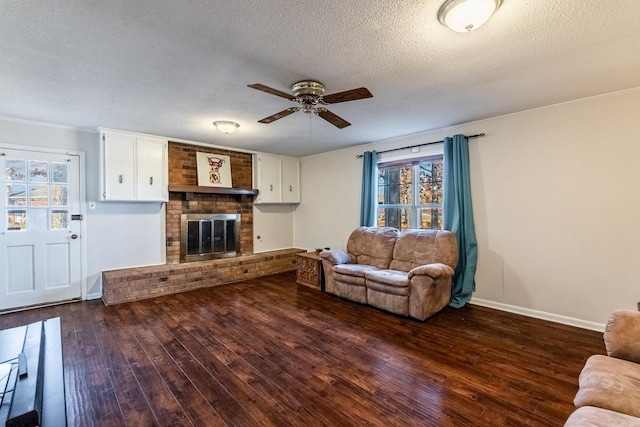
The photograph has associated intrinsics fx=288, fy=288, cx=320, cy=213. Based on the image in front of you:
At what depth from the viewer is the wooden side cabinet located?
4566 millimetres

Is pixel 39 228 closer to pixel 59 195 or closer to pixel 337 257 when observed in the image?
pixel 59 195

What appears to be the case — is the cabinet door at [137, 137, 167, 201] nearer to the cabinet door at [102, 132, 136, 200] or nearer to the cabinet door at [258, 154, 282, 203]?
the cabinet door at [102, 132, 136, 200]

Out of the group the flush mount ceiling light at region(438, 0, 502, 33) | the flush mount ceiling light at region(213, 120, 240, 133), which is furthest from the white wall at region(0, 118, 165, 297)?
the flush mount ceiling light at region(438, 0, 502, 33)

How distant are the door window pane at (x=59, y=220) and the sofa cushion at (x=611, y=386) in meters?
5.49

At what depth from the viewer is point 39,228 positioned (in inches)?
151

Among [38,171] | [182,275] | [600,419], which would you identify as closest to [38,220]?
[38,171]

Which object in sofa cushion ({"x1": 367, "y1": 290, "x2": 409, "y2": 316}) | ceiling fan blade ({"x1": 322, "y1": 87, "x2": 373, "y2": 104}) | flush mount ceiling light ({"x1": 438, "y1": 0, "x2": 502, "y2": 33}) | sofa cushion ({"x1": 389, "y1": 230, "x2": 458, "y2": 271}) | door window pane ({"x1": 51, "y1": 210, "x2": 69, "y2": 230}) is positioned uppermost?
flush mount ceiling light ({"x1": 438, "y1": 0, "x2": 502, "y2": 33})

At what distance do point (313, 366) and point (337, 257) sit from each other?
2.07m

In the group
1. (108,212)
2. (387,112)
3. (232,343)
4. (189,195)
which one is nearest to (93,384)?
(232,343)

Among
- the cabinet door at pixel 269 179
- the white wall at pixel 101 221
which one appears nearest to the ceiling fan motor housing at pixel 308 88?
the cabinet door at pixel 269 179

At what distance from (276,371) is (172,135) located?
383cm

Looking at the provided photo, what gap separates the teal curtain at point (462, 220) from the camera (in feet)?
12.3

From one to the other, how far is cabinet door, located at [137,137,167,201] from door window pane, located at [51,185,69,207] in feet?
2.91

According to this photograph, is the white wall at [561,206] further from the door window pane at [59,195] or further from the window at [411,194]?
the door window pane at [59,195]
